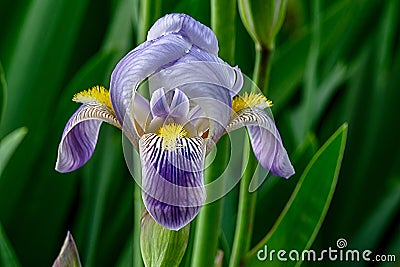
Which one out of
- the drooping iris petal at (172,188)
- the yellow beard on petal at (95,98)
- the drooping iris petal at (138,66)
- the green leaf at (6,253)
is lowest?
the green leaf at (6,253)

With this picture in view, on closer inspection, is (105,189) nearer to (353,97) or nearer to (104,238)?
(104,238)

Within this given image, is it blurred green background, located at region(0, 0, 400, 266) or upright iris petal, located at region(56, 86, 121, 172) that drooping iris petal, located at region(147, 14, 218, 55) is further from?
blurred green background, located at region(0, 0, 400, 266)

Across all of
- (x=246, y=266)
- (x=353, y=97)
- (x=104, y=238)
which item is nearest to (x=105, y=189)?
(x=104, y=238)

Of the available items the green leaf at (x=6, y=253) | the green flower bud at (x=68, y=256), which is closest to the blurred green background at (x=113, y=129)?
the green leaf at (x=6, y=253)

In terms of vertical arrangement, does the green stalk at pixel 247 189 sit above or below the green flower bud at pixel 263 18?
below

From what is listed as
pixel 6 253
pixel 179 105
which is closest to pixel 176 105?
pixel 179 105

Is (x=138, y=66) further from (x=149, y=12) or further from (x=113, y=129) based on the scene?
(x=113, y=129)

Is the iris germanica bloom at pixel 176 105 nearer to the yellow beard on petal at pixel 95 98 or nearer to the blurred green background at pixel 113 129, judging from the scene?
the yellow beard on petal at pixel 95 98
